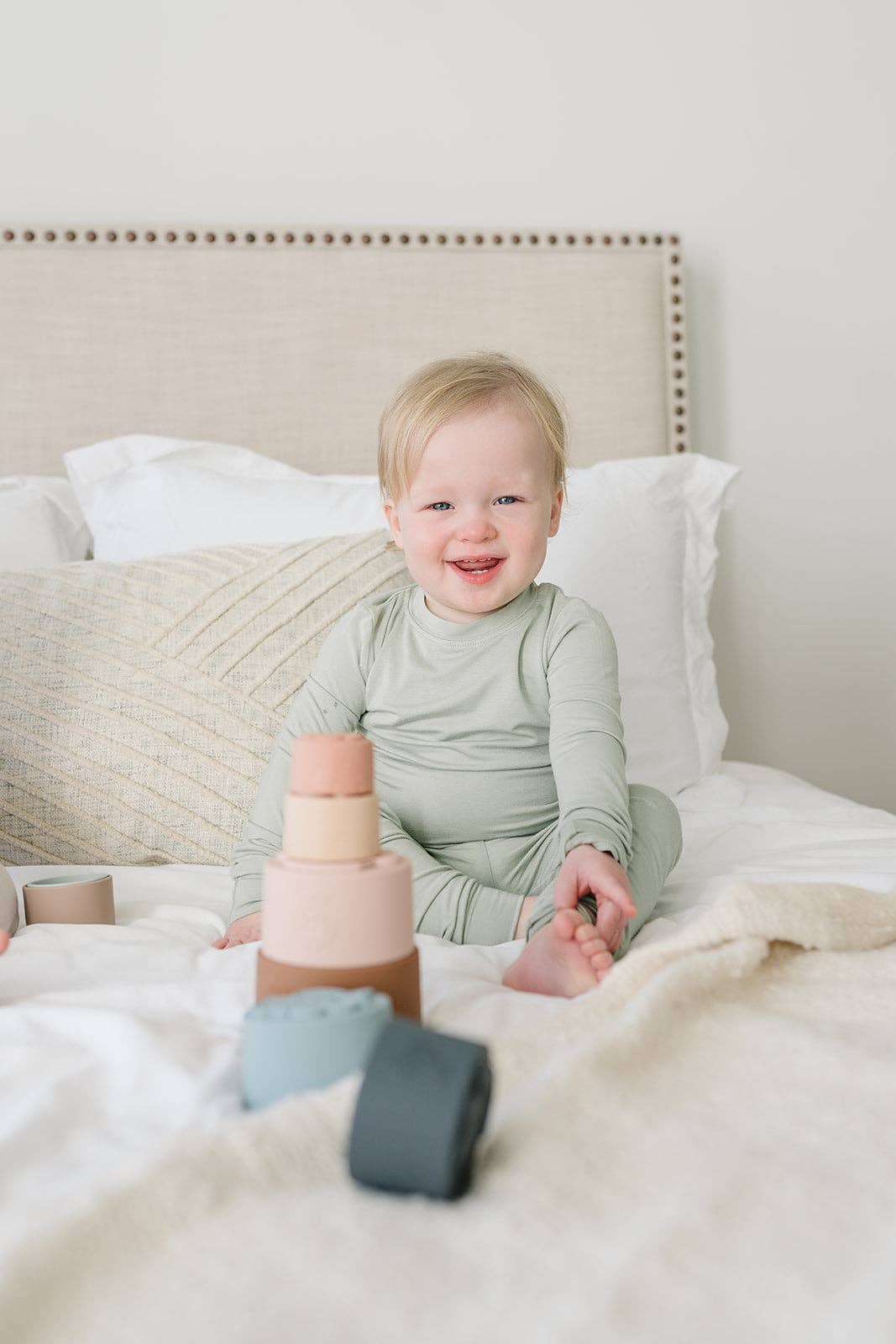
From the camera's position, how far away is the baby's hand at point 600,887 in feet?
3.08

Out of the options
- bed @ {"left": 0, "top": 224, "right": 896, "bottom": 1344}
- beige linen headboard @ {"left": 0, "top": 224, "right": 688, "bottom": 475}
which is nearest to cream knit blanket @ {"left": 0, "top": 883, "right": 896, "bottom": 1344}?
bed @ {"left": 0, "top": 224, "right": 896, "bottom": 1344}

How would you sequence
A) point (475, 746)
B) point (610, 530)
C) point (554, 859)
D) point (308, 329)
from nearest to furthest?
point (554, 859) → point (475, 746) → point (610, 530) → point (308, 329)

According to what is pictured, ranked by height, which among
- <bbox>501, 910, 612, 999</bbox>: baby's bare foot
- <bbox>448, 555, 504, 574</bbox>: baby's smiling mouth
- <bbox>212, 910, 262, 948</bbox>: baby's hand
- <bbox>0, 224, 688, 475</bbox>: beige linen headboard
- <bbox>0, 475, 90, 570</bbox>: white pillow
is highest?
<bbox>0, 224, 688, 475</bbox>: beige linen headboard

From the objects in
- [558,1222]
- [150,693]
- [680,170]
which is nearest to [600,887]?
[558,1222]

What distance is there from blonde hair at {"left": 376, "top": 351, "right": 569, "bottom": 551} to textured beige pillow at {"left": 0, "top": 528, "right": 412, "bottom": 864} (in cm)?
22

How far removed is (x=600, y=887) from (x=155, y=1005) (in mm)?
351

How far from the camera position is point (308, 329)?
1.98 metres

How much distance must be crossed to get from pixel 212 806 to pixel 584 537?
0.64 meters

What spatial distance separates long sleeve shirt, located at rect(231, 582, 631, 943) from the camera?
Answer: 1147 millimetres

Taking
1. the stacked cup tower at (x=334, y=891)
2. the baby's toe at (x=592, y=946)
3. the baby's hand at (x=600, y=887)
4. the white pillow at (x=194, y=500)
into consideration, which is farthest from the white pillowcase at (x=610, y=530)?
the stacked cup tower at (x=334, y=891)

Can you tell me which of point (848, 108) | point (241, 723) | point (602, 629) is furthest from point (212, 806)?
point (848, 108)

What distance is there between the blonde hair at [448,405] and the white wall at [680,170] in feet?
3.18

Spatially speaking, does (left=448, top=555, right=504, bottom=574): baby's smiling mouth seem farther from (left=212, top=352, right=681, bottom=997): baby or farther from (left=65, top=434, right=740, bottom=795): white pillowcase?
(left=65, top=434, right=740, bottom=795): white pillowcase

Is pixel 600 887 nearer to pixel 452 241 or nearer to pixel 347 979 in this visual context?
pixel 347 979
